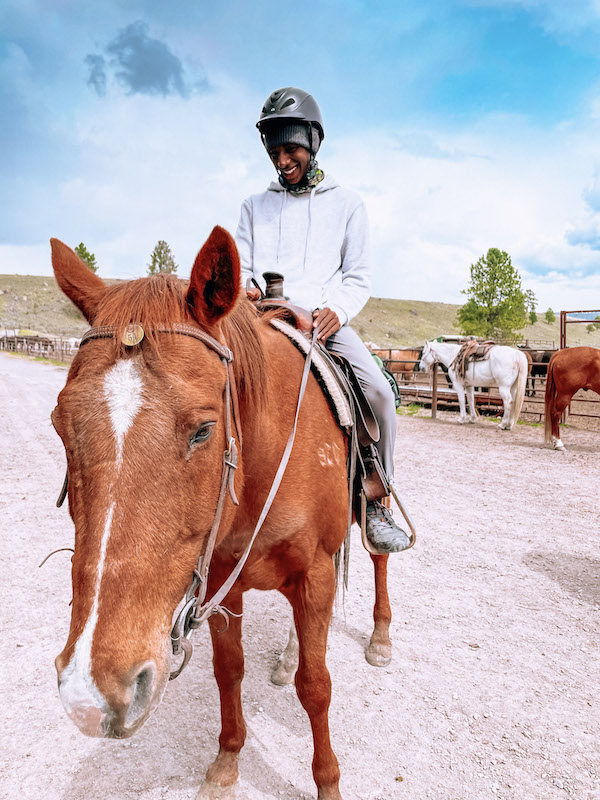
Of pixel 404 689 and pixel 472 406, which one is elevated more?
pixel 472 406

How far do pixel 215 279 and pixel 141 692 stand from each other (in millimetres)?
1143

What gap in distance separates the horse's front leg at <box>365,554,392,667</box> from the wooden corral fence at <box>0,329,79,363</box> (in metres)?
35.8

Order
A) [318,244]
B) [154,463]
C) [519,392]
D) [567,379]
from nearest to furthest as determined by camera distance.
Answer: [154,463]
[318,244]
[567,379]
[519,392]

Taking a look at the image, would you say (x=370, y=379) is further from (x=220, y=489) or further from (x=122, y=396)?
(x=122, y=396)

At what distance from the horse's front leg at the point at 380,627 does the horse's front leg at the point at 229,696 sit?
1.12 metres

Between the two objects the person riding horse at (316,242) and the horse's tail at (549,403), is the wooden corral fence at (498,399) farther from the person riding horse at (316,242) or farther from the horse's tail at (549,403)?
the person riding horse at (316,242)

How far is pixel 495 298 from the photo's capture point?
3728cm

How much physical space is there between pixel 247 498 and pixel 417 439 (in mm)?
9444

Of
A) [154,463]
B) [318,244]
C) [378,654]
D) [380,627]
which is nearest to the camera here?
[154,463]

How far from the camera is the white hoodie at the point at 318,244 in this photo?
2.66 meters

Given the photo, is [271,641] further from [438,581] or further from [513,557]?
[513,557]

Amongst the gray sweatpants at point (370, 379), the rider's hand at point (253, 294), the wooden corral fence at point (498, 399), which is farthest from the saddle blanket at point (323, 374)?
the wooden corral fence at point (498, 399)

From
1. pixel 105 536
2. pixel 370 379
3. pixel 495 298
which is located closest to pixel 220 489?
pixel 105 536

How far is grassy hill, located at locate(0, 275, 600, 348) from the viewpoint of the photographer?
66.4m
